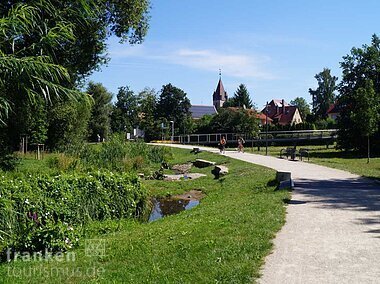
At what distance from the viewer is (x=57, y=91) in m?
3.08

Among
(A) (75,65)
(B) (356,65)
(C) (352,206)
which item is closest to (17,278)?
(C) (352,206)

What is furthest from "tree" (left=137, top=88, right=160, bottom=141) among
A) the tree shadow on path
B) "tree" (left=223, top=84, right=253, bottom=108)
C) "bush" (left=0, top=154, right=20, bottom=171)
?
the tree shadow on path

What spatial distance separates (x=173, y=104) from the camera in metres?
86.1

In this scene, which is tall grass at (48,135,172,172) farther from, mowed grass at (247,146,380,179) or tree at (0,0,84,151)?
tree at (0,0,84,151)

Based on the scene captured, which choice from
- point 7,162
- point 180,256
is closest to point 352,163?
point 7,162

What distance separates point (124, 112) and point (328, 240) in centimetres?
9070

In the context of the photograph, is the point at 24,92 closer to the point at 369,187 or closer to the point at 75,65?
the point at 369,187

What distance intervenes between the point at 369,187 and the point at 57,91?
40.2 ft

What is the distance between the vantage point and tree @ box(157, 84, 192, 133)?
84.6m

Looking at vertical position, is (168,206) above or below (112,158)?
below

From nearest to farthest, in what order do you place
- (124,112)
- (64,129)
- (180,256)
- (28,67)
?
(28,67) → (180,256) → (64,129) → (124,112)

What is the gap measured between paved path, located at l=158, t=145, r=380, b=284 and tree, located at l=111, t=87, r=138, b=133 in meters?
77.1

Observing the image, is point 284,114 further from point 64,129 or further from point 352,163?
point 352,163

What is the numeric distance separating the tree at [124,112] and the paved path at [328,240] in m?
77.1
